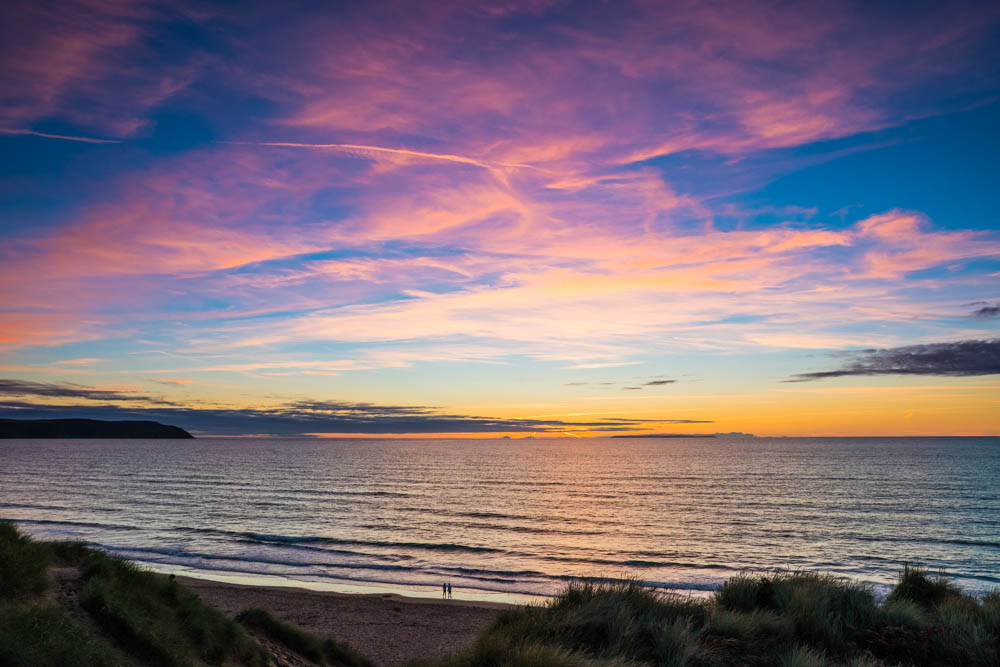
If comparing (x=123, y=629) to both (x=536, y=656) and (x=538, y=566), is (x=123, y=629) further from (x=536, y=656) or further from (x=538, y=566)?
(x=538, y=566)

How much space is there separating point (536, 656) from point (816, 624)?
5.66m

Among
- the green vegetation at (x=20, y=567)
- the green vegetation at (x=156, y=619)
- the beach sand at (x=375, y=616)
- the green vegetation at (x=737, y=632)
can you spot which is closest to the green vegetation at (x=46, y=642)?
the green vegetation at (x=156, y=619)

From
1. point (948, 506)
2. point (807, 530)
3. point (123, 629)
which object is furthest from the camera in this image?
point (948, 506)

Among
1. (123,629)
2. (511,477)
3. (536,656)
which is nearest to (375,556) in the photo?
(123,629)

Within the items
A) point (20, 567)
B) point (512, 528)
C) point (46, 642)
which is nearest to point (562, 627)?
point (46, 642)

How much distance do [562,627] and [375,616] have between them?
48.8 ft

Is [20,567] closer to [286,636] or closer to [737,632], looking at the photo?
[286,636]

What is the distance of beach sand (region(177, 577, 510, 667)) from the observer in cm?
1828

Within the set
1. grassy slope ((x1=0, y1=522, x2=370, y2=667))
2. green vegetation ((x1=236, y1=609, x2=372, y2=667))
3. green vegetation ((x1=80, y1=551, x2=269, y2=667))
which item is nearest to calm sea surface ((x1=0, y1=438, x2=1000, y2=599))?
green vegetation ((x1=236, y1=609, x2=372, y2=667))

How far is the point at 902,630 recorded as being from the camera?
945 centimetres

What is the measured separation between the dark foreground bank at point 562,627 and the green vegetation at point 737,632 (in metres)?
0.02

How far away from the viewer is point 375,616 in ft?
70.4

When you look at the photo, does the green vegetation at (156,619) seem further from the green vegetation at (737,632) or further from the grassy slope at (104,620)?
the green vegetation at (737,632)

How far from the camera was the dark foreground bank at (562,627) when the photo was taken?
25.3 ft
